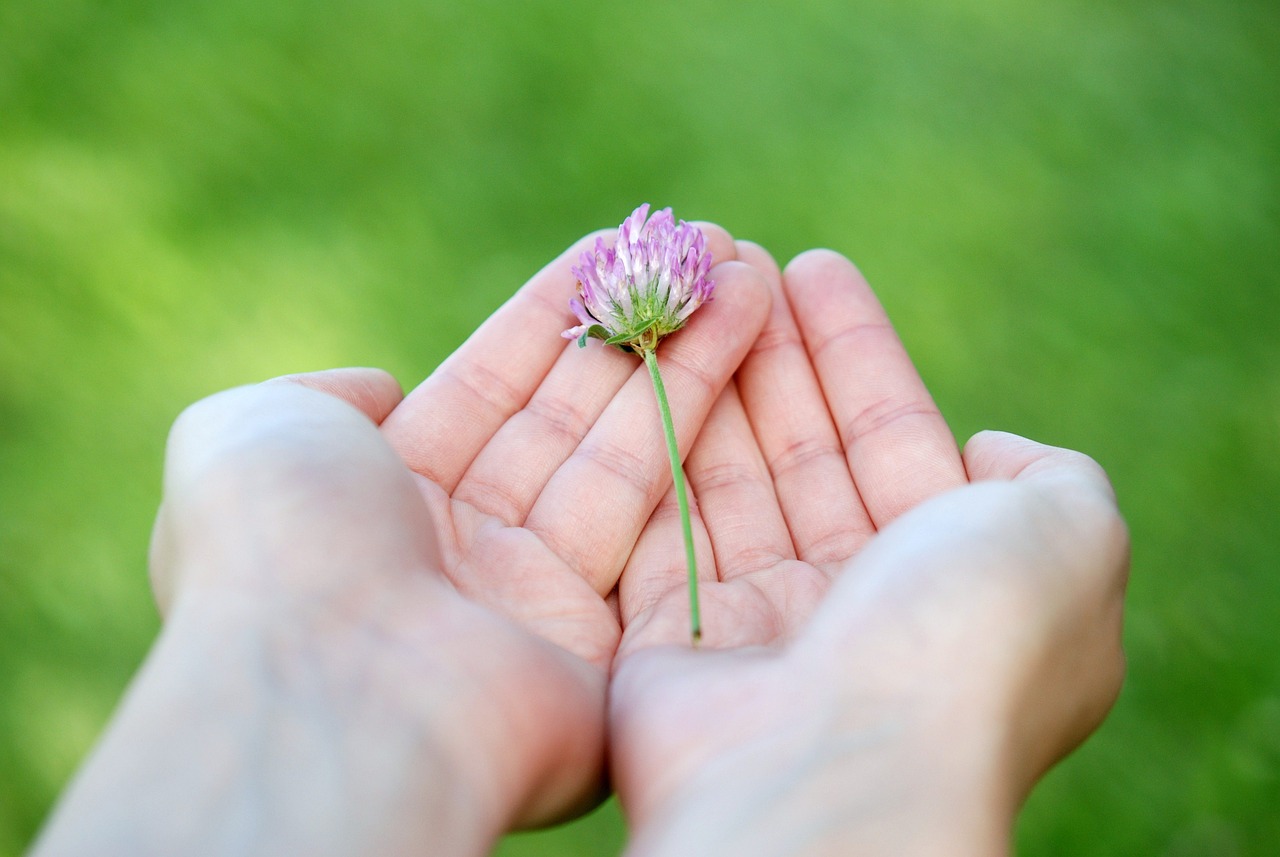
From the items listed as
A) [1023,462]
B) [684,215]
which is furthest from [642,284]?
[684,215]

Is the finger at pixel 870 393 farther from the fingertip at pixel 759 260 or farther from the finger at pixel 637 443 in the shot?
the finger at pixel 637 443

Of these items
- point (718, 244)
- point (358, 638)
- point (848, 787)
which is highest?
point (718, 244)

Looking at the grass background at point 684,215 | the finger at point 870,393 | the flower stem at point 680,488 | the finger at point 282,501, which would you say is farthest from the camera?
the grass background at point 684,215

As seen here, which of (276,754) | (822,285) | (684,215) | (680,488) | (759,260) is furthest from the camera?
(684,215)

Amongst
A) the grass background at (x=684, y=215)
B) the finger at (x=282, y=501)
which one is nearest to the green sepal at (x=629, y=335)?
the finger at (x=282, y=501)

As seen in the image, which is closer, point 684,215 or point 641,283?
point 641,283

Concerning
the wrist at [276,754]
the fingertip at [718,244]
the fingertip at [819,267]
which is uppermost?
the fingertip at [718,244]

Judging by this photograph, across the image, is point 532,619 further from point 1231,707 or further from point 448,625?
point 1231,707

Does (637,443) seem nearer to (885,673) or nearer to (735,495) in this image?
(735,495)
